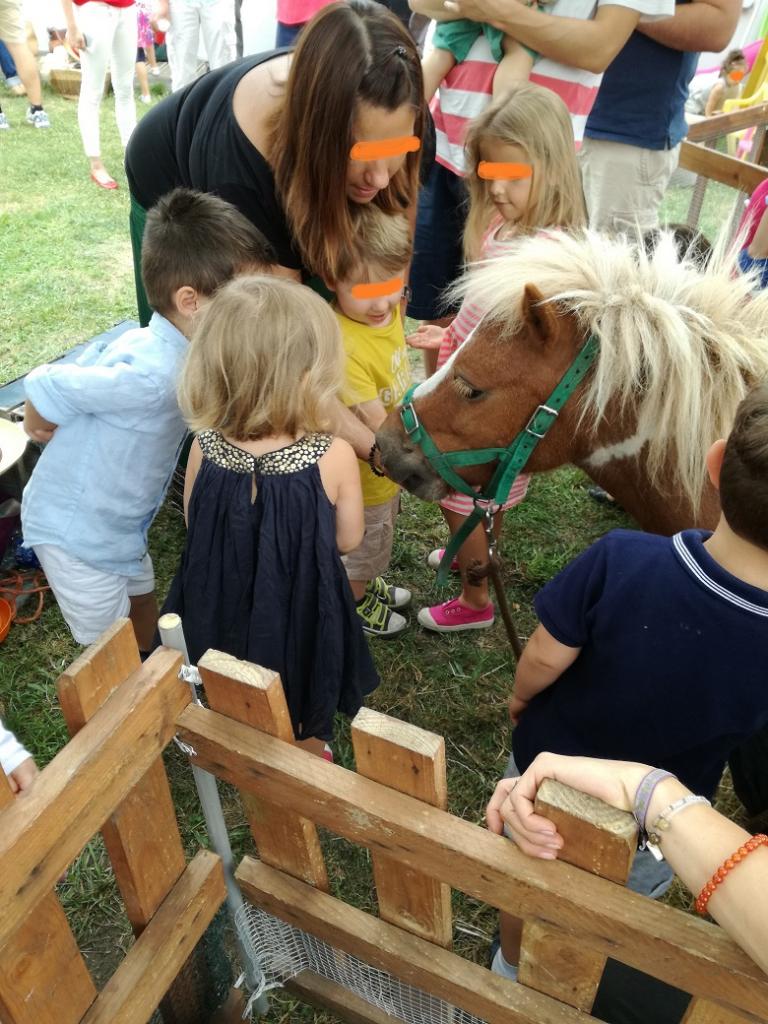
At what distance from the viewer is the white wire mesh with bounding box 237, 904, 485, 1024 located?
139 centimetres

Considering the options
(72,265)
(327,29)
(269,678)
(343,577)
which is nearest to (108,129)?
(72,265)

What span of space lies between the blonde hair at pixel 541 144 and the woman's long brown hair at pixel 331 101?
35 cm

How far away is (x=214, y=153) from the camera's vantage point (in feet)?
6.76

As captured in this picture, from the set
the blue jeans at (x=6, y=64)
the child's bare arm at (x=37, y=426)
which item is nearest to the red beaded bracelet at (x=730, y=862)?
the child's bare arm at (x=37, y=426)

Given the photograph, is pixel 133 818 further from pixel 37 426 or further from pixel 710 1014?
pixel 37 426

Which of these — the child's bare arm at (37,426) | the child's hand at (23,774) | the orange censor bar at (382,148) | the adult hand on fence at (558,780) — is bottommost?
the child's bare arm at (37,426)

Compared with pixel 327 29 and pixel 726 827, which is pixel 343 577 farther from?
pixel 327 29

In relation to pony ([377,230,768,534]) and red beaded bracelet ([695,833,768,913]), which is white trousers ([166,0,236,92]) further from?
red beaded bracelet ([695,833,768,913])

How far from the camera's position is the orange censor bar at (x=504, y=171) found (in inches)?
86.7

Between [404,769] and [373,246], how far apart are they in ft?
A: 4.81

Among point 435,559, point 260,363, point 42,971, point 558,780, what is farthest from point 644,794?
point 435,559

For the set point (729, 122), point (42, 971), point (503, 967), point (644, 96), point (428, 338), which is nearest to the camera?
point (42, 971)

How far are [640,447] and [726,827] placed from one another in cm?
96

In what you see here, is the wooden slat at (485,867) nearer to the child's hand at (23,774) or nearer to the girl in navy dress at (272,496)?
the child's hand at (23,774)
